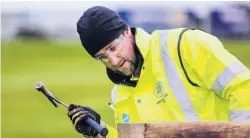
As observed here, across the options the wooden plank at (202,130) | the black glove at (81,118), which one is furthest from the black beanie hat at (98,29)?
the wooden plank at (202,130)

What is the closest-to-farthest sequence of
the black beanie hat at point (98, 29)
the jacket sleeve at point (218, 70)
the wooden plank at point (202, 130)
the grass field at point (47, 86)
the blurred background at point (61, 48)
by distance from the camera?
the wooden plank at point (202, 130) → the jacket sleeve at point (218, 70) → the black beanie hat at point (98, 29) → the blurred background at point (61, 48) → the grass field at point (47, 86)

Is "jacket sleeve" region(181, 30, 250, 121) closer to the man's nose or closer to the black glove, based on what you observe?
the man's nose

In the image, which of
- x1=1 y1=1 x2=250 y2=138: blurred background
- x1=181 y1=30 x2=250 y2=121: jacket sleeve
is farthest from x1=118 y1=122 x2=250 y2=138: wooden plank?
x1=1 y1=1 x2=250 y2=138: blurred background

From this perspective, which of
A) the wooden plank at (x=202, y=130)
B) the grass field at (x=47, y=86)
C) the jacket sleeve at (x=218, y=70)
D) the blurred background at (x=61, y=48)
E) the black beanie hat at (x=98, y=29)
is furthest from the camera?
the grass field at (x=47, y=86)

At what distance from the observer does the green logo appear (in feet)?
11.9

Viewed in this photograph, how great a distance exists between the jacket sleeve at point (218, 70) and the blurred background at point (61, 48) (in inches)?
58.2

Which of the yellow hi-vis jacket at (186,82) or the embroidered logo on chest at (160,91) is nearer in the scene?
the yellow hi-vis jacket at (186,82)

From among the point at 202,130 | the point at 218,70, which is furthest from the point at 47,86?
the point at 202,130

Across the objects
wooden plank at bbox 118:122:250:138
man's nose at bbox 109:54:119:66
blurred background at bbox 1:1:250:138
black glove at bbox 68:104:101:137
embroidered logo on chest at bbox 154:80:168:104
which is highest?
blurred background at bbox 1:1:250:138

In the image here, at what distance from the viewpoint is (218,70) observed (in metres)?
3.42

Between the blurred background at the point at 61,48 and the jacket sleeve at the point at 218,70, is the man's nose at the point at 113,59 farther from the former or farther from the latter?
the blurred background at the point at 61,48

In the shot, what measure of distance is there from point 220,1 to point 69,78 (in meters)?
4.20

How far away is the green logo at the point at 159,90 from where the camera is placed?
362 cm

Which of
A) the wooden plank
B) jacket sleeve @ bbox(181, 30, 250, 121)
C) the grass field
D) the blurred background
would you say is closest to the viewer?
the wooden plank
